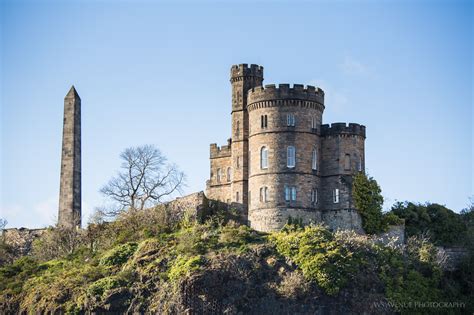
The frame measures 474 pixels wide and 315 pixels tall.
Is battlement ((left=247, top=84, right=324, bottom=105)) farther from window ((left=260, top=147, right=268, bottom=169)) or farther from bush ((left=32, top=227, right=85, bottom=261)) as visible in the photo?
bush ((left=32, top=227, right=85, bottom=261))

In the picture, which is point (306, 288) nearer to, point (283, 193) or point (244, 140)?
point (283, 193)

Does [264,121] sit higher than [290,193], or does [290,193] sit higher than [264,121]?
[264,121]

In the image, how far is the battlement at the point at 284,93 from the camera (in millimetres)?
57594

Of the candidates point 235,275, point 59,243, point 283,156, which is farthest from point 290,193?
point 59,243

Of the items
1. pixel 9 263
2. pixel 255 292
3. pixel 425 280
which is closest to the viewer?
pixel 255 292

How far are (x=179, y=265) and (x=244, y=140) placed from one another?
45.9 feet

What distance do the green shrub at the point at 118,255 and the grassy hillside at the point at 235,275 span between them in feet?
0.22

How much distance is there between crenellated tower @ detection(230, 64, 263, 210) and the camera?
60.2m

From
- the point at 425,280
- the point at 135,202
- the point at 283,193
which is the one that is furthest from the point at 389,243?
the point at 135,202

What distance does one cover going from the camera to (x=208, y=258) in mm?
49219

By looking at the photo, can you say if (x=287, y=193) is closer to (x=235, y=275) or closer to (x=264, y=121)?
(x=264, y=121)

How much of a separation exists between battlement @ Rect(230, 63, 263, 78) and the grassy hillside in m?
11.8

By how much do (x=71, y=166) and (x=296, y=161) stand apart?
14218 millimetres

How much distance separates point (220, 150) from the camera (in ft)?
216
